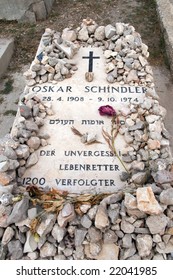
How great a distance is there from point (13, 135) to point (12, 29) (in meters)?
4.10

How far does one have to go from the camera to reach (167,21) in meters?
6.44

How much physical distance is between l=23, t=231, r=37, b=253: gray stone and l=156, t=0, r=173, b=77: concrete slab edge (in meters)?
4.10

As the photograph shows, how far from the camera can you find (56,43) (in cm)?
438

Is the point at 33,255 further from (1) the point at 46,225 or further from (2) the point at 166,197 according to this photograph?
(2) the point at 166,197

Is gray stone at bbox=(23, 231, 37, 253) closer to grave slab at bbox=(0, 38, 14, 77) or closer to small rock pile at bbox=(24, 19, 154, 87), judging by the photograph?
small rock pile at bbox=(24, 19, 154, 87)

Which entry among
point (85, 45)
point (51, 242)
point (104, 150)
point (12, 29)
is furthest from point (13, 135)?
point (12, 29)

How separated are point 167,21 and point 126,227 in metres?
4.73

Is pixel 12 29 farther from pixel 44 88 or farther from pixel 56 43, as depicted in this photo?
pixel 44 88

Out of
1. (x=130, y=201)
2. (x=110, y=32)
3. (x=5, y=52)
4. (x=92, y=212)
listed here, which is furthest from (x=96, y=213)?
(x=5, y=52)

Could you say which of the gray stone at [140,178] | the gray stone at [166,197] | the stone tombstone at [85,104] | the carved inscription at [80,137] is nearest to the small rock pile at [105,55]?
the stone tombstone at [85,104]

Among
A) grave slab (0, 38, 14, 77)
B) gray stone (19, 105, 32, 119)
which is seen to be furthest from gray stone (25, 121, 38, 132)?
grave slab (0, 38, 14, 77)

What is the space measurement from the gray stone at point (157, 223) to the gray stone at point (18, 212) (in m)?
0.91

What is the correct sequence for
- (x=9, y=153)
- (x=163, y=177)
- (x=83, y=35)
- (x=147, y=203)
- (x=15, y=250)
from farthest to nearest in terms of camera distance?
(x=83, y=35)
(x=9, y=153)
(x=163, y=177)
(x=15, y=250)
(x=147, y=203)

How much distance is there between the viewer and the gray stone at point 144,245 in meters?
2.67
